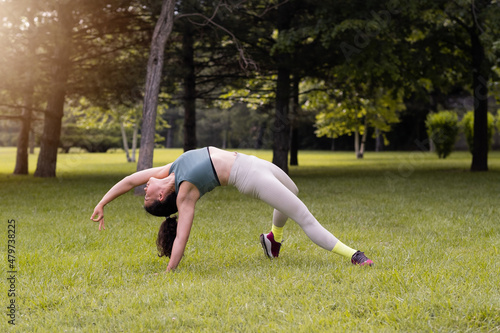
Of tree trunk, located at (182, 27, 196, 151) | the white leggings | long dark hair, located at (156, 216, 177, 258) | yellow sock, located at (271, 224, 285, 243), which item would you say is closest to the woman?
the white leggings

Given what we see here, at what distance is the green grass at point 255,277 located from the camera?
326 cm

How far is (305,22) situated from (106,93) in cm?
694

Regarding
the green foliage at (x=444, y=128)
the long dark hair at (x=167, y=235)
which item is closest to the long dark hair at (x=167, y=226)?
the long dark hair at (x=167, y=235)

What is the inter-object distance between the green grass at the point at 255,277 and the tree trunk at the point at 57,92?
28.0 ft

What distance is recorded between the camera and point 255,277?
4.29m

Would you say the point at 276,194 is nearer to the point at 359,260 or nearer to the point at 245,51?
the point at 359,260

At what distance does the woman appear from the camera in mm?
4328

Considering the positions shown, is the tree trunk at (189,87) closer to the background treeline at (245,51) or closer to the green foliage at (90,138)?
the background treeline at (245,51)

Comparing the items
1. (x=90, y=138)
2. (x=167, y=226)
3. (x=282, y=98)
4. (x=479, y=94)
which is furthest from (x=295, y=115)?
(x=90, y=138)

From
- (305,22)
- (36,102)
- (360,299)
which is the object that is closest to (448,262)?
(360,299)

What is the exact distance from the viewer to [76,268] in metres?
4.63

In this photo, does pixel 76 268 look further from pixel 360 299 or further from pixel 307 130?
pixel 307 130

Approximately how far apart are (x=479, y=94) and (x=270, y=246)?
16.0 m

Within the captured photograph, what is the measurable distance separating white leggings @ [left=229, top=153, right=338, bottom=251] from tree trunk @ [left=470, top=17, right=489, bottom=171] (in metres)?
15.5
